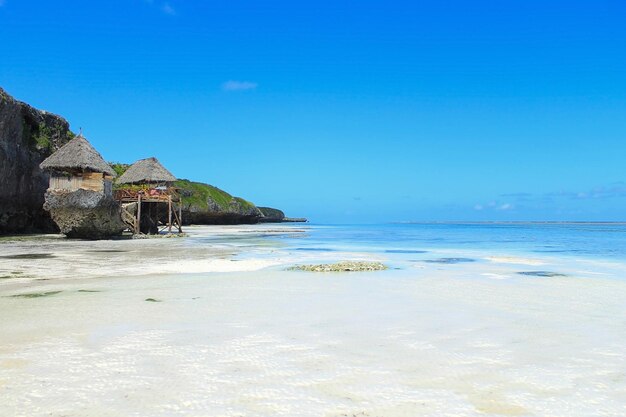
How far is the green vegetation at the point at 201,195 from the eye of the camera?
6206cm

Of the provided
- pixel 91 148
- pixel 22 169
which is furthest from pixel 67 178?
pixel 22 169

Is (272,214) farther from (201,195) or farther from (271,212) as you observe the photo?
(201,195)

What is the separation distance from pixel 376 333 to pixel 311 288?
13.3 feet

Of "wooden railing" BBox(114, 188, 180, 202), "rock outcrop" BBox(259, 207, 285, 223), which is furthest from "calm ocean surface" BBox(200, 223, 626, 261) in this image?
"rock outcrop" BBox(259, 207, 285, 223)

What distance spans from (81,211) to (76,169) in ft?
8.34

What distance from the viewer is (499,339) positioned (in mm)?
6188

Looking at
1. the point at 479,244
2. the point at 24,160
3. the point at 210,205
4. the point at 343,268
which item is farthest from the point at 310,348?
the point at 210,205

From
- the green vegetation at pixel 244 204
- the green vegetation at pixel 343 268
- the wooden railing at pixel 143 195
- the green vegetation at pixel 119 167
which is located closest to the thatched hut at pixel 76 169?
the wooden railing at pixel 143 195

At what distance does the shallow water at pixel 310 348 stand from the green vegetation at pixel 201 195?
51.7 meters

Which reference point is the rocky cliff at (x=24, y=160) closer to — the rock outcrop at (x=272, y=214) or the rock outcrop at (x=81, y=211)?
the rock outcrop at (x=81, y=211)

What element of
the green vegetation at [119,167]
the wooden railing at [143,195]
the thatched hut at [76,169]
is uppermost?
the green vegetation at [119,167]

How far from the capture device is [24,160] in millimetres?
31984

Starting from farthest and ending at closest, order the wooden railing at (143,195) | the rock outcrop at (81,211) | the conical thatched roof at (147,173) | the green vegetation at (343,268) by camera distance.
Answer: the conical thatched roof at (147,173) < the wooden railing at (143,195) < the rock outcrop at (81,211) < the green vegetation at (343,268)

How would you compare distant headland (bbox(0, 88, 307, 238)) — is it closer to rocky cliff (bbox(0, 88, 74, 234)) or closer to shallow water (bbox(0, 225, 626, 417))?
rocky cliff (bbox(0, 88, 74, 234))
